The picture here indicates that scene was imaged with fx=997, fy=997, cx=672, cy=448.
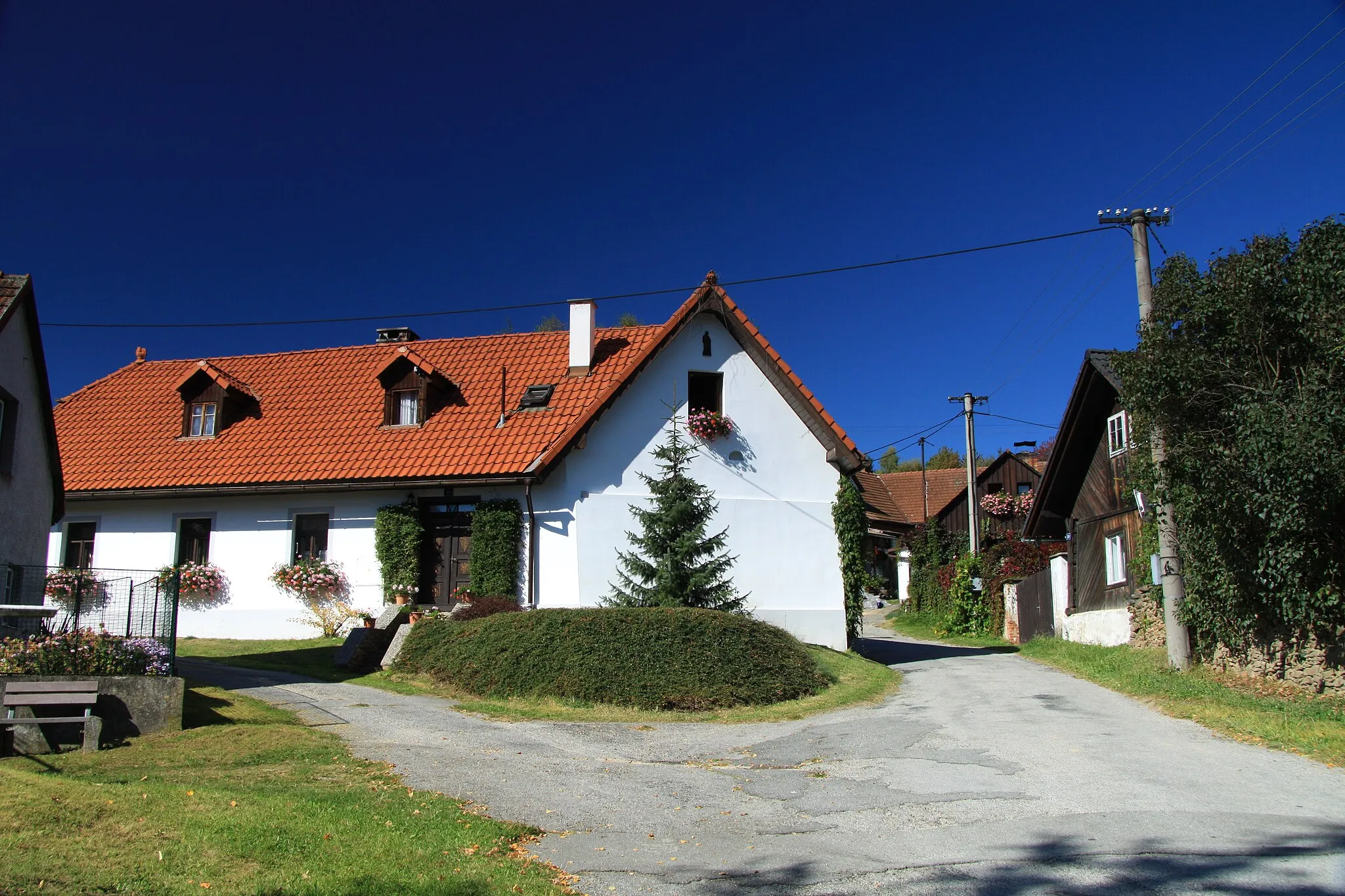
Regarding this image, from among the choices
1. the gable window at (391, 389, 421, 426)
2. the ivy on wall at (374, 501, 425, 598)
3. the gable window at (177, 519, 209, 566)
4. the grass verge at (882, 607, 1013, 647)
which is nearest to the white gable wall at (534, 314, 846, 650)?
the ivy on wall at (374, 501, 425, 598)

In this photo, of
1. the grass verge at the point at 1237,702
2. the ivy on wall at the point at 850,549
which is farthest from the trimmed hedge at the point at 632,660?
the ivy on wall at the point at 850,549

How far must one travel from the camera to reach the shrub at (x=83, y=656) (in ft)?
34.8

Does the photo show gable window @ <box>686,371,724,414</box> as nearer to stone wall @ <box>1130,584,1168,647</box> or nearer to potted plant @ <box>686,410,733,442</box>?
potted plant @ <box>686,410,733,442</box>

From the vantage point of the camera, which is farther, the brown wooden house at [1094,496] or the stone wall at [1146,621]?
the brown wooden house at [1094,496]

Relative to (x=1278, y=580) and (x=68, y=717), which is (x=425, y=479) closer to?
(x=68, y=717)

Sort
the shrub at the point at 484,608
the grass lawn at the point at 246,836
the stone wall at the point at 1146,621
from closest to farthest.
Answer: the grass lawn at the point at 246,836 → the shrub at the point at 484,608 → the stone wall at the point at 1146,621

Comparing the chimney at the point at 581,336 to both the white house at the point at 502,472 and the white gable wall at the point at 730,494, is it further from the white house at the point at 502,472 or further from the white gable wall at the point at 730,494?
the white gable wall at the point at 730,494

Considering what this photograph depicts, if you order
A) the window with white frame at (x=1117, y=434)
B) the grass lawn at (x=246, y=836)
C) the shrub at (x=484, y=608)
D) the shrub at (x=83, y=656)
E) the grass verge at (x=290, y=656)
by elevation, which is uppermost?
the window with white frame at (x=1117, y=434)

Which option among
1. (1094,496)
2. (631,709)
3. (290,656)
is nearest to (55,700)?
(631,709)

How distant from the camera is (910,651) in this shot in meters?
25.3

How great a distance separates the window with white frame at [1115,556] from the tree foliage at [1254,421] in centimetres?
776

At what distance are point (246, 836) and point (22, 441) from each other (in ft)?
37.6

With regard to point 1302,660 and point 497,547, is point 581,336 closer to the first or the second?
point 497,547

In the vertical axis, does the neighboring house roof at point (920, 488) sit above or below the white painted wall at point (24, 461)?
above
